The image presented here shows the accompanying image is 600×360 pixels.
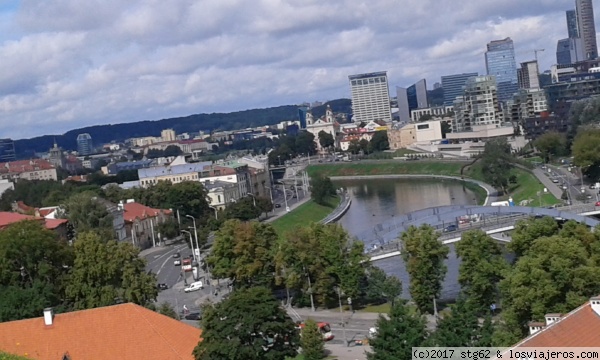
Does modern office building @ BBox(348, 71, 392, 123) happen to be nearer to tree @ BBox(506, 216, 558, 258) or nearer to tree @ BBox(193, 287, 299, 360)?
tree @ BBox(506, 216, 558, 258)

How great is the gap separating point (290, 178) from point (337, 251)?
53794 mm

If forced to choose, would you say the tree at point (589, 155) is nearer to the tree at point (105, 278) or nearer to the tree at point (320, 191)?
the tree at point (320, 191)

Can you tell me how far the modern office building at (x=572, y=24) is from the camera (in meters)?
155

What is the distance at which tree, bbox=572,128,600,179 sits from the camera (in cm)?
4062

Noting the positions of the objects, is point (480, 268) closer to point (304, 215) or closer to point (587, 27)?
point (304, 215)

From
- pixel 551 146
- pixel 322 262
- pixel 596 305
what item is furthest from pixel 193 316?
pixel 551 146

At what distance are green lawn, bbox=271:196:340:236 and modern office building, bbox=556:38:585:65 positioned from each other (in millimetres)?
109769

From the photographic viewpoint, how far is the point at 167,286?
2831cm

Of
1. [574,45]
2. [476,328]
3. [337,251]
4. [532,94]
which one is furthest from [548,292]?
[574,45]

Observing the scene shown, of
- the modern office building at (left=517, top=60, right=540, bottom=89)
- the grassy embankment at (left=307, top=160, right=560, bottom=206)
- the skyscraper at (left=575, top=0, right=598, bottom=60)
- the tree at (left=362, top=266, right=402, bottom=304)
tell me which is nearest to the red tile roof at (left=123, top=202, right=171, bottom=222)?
the grassy embankment at (left=307, top=160, right=560, bottom=206)

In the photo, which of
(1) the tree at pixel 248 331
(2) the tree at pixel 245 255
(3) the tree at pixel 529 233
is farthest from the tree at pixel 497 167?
(1) the tree at pixel 248 331

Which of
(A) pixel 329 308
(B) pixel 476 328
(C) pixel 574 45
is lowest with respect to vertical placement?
(A) pixel 329 308

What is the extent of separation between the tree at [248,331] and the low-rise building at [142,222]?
2597cm

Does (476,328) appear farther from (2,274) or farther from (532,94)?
(532,94)
